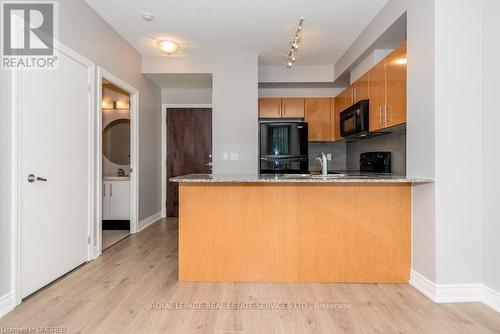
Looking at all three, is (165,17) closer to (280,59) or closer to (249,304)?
(280,59)

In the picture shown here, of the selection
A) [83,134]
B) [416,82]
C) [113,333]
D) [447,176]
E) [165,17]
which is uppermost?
[165,17]

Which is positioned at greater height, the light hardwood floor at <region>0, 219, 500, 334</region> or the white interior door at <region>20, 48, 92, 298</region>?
the white interior door at <region>20, 48, 92, 298</region>

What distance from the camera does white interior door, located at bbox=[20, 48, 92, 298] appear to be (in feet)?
6.63

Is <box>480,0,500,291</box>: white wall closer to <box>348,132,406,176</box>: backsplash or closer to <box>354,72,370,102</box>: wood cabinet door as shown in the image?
<box>348,132,406,176</box>: backsplash

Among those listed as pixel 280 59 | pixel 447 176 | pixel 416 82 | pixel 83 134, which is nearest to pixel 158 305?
pixel 83 134

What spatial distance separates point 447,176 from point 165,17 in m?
2.94

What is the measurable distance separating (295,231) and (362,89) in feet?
6.53

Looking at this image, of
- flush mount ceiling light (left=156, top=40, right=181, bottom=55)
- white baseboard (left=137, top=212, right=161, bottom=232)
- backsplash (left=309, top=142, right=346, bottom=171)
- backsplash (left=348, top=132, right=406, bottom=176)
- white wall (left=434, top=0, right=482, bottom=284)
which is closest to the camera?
white wall (left=434, top=0, right=482, bottom=284)

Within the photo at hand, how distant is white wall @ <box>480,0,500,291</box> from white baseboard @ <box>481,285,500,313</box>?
0.03 metres

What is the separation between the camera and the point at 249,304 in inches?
76.5

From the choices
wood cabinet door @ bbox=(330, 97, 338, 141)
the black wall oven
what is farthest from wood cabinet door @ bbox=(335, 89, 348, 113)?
the black wall oven

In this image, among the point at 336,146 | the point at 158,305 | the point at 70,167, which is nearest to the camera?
the point at 158,305

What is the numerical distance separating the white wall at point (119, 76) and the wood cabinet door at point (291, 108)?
2.15 metres

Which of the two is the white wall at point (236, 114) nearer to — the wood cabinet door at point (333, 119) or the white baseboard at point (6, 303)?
the wood cabinet door at point (333, 119)
